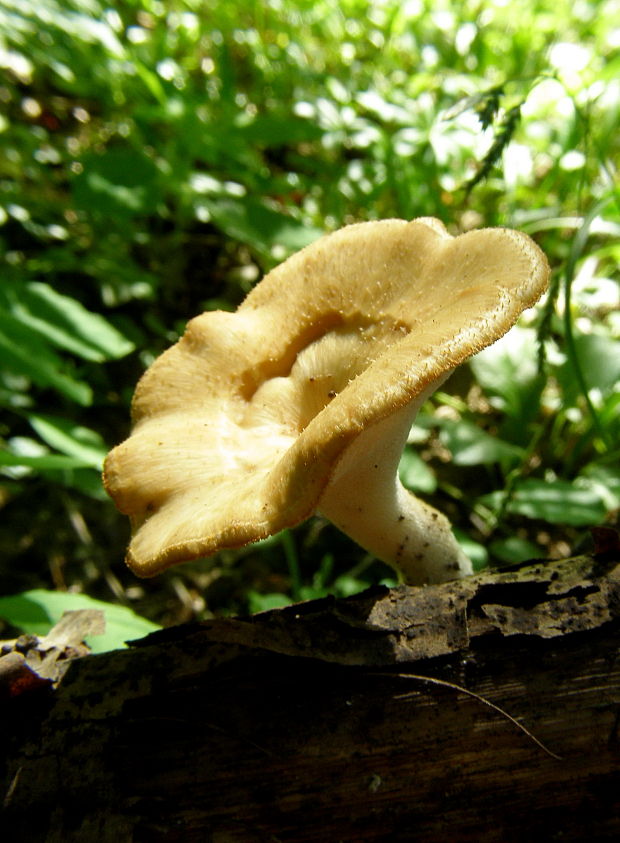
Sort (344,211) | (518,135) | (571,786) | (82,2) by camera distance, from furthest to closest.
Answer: (518,135) < (344,211) < (82,2) < (571,786)

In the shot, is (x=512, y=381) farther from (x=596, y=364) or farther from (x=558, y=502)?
(x=558, y=502)

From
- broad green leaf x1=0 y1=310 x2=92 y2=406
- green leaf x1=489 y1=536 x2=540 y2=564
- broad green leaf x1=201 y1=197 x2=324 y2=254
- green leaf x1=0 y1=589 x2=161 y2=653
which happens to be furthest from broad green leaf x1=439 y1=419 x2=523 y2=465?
broad green leaf x1=0 y1=310 x2=92 y2=406

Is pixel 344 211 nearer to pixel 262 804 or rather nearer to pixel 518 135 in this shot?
pixel 518 135

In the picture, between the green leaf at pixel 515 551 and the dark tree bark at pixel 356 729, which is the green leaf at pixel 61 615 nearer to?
the dark tree bark at pixel 356 729

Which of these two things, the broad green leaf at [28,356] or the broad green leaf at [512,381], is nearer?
the broad green leaf at [28,356]

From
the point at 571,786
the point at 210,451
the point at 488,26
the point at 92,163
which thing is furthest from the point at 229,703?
the point at 488,26

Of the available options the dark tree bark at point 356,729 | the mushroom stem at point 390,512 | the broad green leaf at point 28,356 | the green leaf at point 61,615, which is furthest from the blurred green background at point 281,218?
the dark tree bark at point 356,729
